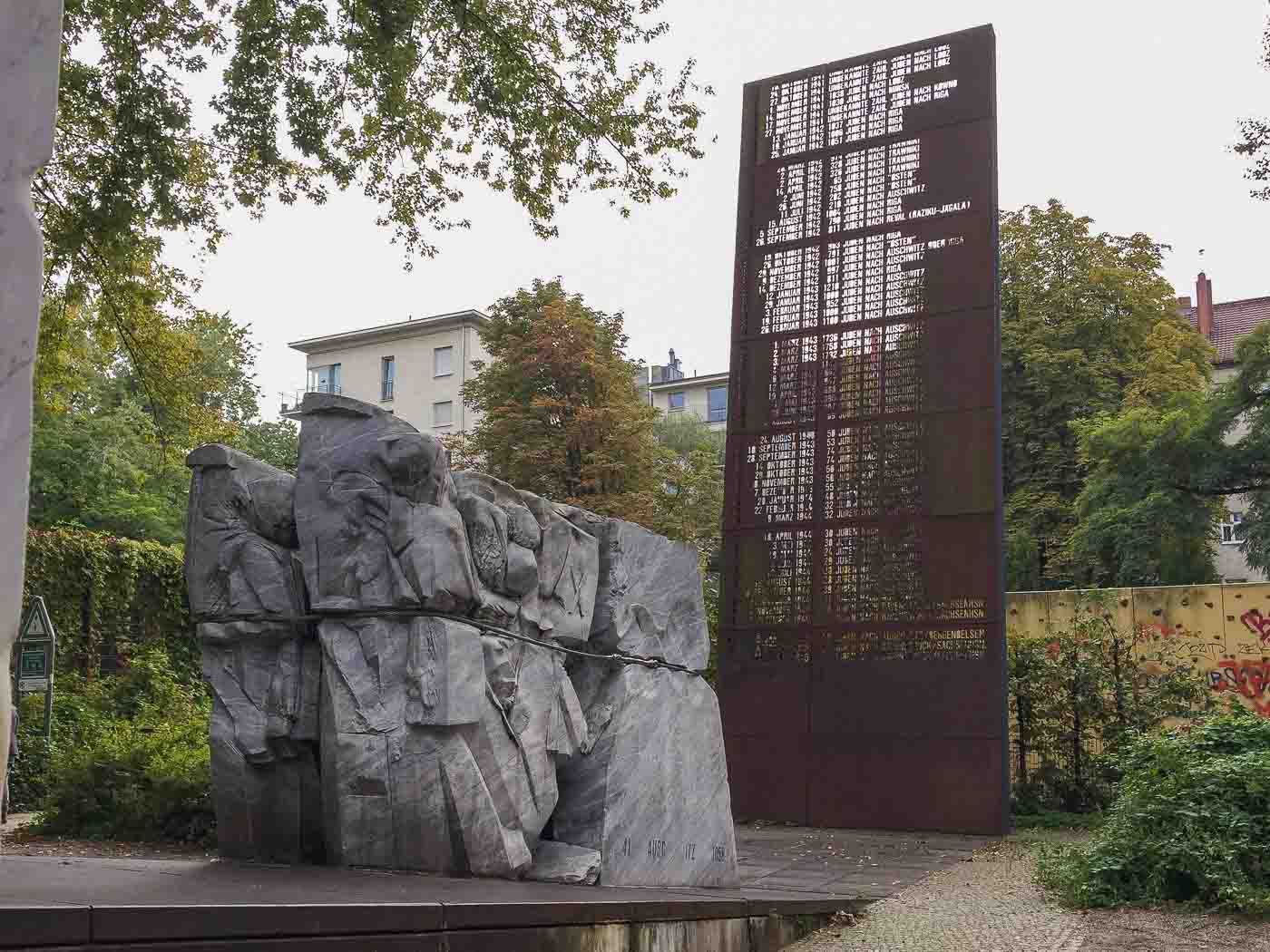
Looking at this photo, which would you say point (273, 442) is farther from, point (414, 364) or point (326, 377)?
point (326, 377)

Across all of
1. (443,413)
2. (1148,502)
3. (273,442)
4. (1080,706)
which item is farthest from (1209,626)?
(443,413)

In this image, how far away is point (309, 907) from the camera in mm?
3779

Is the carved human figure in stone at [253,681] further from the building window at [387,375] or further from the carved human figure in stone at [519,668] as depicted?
the building window at [387,375]

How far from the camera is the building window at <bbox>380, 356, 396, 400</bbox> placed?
157 feet

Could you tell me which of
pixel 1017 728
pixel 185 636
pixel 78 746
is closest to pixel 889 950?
pixel 1017 728

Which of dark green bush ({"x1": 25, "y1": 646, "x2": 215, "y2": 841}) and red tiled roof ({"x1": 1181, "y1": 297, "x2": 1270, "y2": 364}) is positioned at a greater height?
red tiled roof ({"x1": 1181, "y1": 297, "x2": 1270, "y2": 364})

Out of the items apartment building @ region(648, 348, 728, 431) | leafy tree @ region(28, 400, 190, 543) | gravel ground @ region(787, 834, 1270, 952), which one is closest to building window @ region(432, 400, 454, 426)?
apartment building @ region(648, 348, 728, 431)

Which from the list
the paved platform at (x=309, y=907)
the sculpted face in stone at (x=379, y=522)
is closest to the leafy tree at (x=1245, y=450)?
the paved platform at (x=309, y=907)

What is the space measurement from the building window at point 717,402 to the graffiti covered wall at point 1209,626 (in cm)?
3871

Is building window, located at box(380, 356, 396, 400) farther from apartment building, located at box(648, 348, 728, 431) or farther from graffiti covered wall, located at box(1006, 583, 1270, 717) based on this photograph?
graffiti covered wall, located at box(1006, 583, 1270, 717)

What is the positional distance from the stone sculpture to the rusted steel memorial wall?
248 inches

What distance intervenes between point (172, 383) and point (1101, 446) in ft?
59.5

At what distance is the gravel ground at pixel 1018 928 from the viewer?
21.5 ft

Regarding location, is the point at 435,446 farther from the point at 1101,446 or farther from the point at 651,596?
the point at 1101,446
